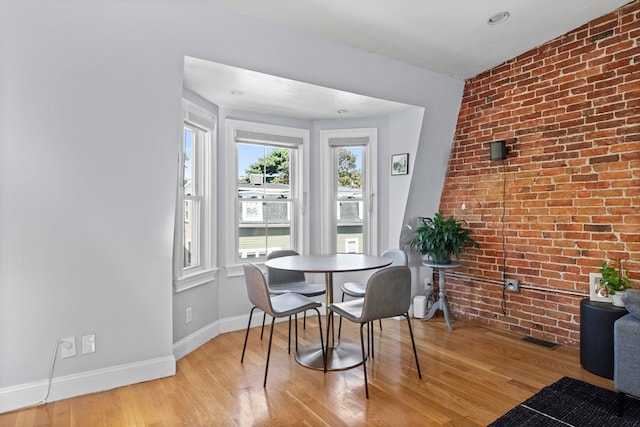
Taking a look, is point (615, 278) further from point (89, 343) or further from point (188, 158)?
point (89, 343)

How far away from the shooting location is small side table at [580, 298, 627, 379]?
2.74 meters

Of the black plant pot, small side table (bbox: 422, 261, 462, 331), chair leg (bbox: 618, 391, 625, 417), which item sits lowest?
chair leg (bbox: 618, 391, 625, 417)

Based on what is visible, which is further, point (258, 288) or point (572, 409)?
point (258, 288)

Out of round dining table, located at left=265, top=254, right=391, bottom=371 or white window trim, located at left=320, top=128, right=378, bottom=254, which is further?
white window trim, located at left=320, top=128, right=378, bottom=254

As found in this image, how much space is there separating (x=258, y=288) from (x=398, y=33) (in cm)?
236

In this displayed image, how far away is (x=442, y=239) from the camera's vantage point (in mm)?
3896

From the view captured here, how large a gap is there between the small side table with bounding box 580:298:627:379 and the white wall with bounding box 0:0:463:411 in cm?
304

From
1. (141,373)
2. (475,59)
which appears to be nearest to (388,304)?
(141,373)

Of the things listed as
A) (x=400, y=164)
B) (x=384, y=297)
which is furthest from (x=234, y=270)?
(x=400, y=164)

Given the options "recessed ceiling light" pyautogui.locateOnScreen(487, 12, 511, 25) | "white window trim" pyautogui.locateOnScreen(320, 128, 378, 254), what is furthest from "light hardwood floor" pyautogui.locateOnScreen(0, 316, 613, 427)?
"recessed ceiling light" pyautogui.locateOnScreen(487, 12, 511, 25)

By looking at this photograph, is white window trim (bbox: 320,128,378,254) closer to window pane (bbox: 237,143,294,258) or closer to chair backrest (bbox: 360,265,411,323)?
window pane (bbox: 237,143,294,258)

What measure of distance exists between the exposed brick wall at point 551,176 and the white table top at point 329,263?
157 centimetres

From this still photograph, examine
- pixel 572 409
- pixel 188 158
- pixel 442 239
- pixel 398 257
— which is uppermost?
pixel 188 158

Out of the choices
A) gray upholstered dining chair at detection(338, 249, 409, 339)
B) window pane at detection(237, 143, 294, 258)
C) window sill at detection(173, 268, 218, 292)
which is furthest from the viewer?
window pane at detection(237, 143, 294, 258)
